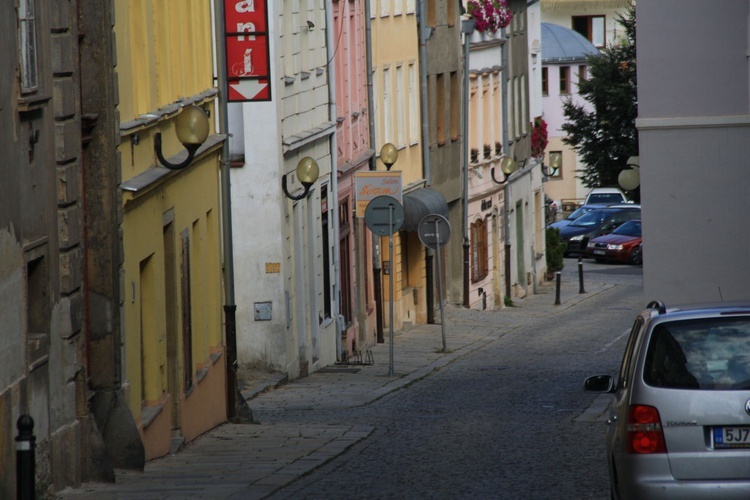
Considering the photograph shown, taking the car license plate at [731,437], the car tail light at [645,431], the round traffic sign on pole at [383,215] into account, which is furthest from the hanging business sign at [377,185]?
the car license plate at [731,437]

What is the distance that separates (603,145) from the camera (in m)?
60.1

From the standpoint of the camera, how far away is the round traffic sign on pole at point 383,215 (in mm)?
24375

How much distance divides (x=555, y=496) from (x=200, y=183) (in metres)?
7.07

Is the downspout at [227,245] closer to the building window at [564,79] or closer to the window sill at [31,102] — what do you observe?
the window sill at [31,102]

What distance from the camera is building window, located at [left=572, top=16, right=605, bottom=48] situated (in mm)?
98562

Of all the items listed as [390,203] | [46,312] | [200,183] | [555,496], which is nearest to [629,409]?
[555,496]

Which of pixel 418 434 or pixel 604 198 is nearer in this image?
pixel 418 434

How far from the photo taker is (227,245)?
17891mm

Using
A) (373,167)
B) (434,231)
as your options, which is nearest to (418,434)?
(434,231)

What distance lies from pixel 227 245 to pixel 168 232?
1.78 meters

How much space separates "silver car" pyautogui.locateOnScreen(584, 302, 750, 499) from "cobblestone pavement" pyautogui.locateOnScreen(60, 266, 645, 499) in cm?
336

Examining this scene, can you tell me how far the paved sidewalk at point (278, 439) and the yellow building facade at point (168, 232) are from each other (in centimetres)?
49

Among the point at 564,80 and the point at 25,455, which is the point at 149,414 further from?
the point at 564,80

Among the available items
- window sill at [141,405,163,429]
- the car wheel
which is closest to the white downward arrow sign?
window sill at [141,405,163,429]
